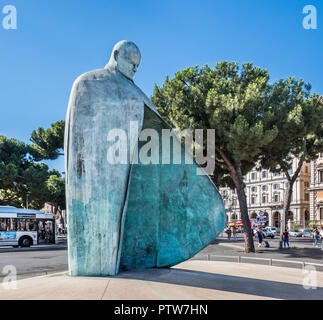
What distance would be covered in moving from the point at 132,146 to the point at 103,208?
1199 mm

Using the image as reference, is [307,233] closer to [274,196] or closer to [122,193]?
[274,196]

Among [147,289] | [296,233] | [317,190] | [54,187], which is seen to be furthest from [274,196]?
[147,289]

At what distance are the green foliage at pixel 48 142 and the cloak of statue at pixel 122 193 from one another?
2765 centimetres

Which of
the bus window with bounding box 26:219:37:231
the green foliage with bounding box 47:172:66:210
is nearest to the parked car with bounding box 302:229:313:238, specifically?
the green foliage with bounding box 47:172:66:210

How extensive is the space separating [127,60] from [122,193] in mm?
2542

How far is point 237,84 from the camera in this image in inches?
781

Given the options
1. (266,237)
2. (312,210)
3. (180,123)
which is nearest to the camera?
(180,123)

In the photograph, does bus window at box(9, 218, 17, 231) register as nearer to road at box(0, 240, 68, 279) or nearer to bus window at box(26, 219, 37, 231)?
bus window at box(26, 219, 37, 231)

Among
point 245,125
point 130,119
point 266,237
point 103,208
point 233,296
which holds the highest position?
point 245,125

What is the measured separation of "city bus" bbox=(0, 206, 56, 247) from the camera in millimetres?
22141

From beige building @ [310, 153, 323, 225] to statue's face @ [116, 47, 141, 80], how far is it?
5380 cm

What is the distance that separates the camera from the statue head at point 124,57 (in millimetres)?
→ 6336

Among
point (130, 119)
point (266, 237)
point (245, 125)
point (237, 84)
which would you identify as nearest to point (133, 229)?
point (130, 119)
